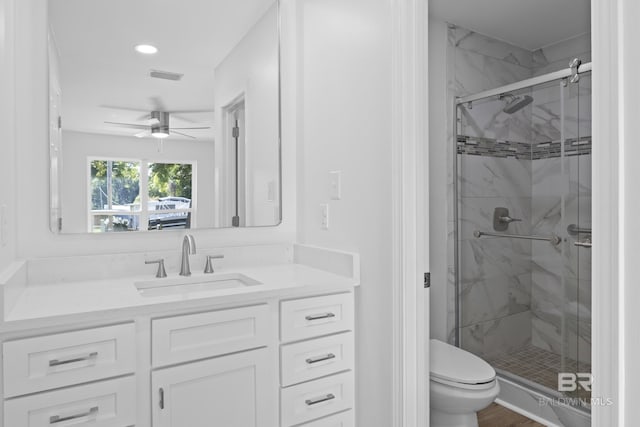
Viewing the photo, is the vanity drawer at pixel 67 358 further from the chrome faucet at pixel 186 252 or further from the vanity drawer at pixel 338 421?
the vanity drawer at pixel 338 421

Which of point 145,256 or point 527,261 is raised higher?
point 145,256

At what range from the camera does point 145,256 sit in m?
1.85

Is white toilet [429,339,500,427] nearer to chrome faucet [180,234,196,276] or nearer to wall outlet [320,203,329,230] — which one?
wall outlet [320,203,329,230]

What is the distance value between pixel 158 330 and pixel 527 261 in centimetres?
276

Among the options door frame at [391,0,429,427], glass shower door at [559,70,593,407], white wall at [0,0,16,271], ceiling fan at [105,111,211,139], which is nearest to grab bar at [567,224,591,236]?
glass shower door at [559,70,593,407]

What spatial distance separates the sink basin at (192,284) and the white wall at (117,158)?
278 mm

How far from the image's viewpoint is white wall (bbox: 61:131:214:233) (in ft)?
5.70

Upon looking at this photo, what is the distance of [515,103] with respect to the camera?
9.31 ft

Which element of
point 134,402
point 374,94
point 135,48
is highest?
point 135,48

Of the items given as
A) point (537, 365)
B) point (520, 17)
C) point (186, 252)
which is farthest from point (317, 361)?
point (520, 17)

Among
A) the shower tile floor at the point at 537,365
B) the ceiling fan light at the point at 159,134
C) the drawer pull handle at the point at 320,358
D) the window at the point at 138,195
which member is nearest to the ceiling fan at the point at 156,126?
the ceiling fan light at the point at 159,134

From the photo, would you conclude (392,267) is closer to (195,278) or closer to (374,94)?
(374,94)

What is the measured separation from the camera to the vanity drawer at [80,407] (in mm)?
1177

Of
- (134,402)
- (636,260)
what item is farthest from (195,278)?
(636,260)
